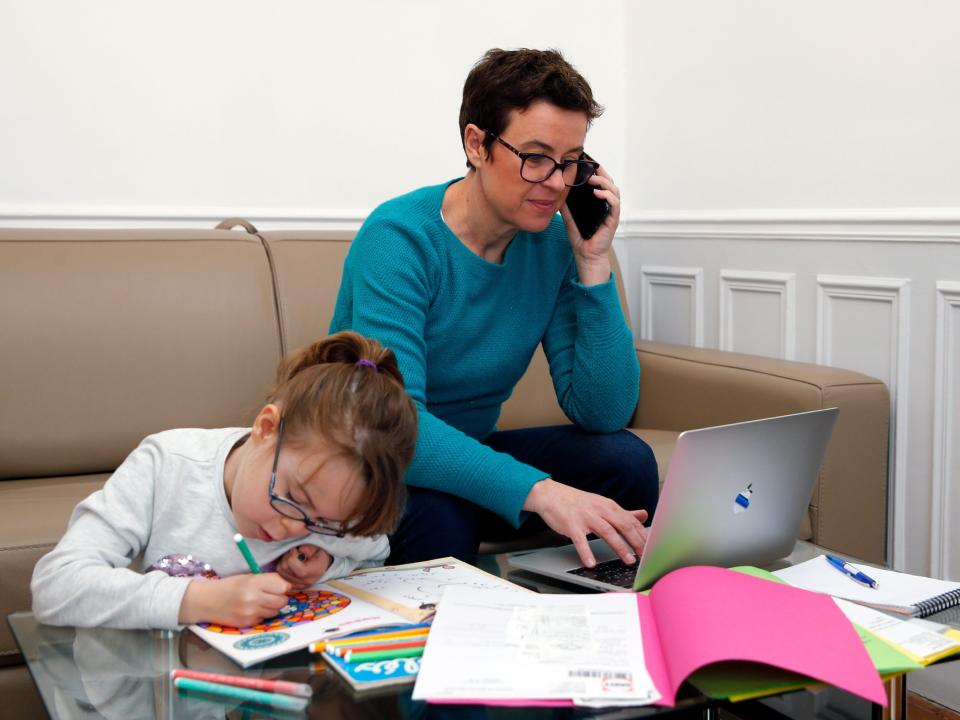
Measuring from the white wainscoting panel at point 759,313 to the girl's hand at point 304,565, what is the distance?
148cm

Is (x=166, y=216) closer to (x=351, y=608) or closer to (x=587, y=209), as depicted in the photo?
(x=587, y=209)

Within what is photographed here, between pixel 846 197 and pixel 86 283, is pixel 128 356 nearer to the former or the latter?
pixel 86 283

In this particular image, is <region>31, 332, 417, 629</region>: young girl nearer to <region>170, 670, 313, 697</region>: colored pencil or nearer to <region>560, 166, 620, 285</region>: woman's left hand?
<region>170, 670, 313, 697</region>: colored pencil

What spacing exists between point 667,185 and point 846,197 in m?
0.64

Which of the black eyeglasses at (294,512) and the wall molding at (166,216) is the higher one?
the wall molding at (166,216)

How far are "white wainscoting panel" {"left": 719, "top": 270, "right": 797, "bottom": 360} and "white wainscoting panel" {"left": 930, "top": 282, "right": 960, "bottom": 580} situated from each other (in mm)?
406

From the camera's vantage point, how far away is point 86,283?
1938mm

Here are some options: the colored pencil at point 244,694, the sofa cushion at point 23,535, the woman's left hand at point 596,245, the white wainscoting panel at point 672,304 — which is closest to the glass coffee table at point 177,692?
the colored pencil at point 244,694

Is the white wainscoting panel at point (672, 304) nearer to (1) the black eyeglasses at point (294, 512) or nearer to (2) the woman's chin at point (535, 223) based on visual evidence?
(2) the woman's chin at point (535, 223)

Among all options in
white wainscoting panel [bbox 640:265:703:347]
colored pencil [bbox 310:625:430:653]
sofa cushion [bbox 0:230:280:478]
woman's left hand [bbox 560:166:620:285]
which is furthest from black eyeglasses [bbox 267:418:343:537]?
white wainscoting panel [bbox 640:265:703:347]

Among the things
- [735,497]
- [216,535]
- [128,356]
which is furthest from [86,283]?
[735,497]

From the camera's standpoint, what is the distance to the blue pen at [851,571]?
1.12 meters

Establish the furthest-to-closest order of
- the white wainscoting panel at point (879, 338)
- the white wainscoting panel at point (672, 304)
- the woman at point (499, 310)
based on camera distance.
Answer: the white wainscoting panel at point (672, 304)
the white wainscoting panel at point (879, 338)
the woman at point (499, 310)

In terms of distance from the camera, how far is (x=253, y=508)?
3.44ft
